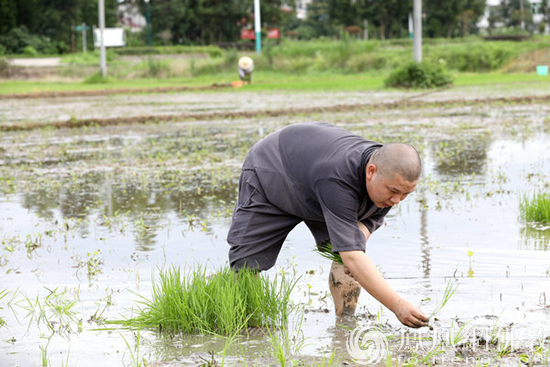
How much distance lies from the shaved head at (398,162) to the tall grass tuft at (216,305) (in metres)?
1.10

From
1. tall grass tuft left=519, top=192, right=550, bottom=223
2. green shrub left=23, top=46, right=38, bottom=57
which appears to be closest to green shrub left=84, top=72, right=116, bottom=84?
green shrub left=23, top=46, right=38, bottom=57

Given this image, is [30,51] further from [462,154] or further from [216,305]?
[216,305]

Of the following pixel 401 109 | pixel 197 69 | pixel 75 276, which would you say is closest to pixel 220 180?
pixel 75 276

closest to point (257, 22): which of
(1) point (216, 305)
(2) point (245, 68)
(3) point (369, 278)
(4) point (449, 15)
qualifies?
(2) point (245, 68)

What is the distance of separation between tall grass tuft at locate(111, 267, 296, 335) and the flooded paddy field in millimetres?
79

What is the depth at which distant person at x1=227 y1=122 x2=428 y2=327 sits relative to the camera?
3.77 metres

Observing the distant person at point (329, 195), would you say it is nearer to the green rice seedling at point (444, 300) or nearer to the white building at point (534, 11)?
the green rice seedling at point (444, 300)

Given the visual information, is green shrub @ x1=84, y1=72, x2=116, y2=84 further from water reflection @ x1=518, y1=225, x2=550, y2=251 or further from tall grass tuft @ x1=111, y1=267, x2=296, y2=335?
tall grass tuft @ x1=111, y1=267, x2=296, y2=335

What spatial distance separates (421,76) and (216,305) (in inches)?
909

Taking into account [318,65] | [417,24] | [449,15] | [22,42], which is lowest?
[318,65]

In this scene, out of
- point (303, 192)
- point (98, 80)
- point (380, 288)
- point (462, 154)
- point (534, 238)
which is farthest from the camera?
point (98, 80)

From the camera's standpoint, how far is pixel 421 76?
26.5 m

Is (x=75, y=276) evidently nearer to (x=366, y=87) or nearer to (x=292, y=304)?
(x=292, y=304)

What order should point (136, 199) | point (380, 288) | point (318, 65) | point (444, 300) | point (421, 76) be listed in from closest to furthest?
1. point (380, 288)
2. point (444, 300)
3. point (136, 199)
4. point (421, 76)
5. point (318, 65)
